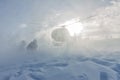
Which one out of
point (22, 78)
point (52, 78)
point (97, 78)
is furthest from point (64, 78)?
point (22, 78)

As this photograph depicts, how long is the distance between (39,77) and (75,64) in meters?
25.2

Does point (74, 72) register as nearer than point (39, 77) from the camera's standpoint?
Yes

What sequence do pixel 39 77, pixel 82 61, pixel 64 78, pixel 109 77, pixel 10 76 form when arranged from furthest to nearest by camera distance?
pixel 82 61 < pixel 39 77 < pixel 10 76 < pixel 109 77 < pixel 64 78

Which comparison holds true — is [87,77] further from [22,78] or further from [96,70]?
[22,78]

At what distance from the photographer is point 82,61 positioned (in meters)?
196

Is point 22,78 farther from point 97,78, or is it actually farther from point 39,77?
point 97,78

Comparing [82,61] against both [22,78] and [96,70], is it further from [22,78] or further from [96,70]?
[22,78]

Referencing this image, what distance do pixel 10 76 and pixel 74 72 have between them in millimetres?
40042

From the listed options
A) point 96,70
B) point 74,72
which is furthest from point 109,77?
point 74,72

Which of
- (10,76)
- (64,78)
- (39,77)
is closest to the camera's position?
(64,78)

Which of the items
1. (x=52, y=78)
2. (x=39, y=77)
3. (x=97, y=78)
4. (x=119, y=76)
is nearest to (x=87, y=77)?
(x=97, y=78)

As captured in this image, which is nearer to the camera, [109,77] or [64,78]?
[64,78]

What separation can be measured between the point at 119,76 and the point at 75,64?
96.7 feet

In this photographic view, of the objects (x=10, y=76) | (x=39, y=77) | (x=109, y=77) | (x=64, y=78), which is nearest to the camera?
(x=64, y=78)
